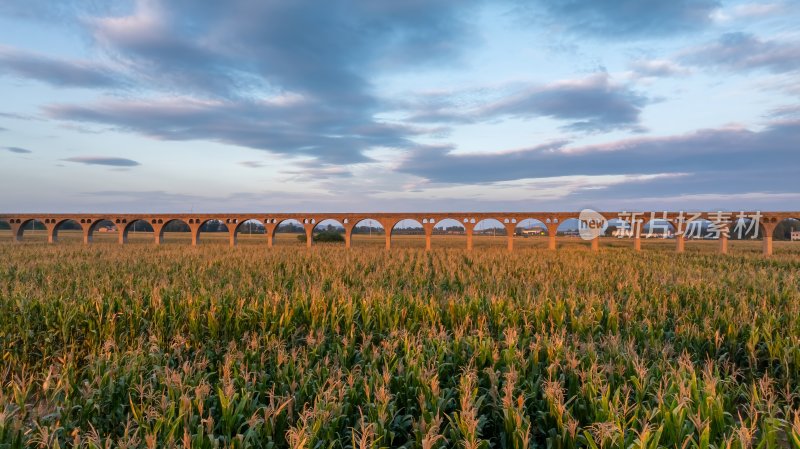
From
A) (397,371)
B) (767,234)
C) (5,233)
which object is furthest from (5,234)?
(767,234)

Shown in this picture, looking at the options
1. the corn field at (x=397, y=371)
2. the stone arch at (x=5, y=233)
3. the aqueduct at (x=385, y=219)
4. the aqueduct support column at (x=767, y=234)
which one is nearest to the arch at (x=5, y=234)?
the stone arch at (x=5, y=233)

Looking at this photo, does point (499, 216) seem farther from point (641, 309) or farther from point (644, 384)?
point (644, 384)

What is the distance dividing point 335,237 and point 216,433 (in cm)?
7642

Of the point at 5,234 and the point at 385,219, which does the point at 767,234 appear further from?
the point at 5,234

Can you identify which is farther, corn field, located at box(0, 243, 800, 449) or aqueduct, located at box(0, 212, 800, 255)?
aqueduct, located at box(0, 212, 800, 255)

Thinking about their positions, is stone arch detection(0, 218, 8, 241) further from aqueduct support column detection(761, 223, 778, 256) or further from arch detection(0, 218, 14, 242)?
aqueduct support column detection(761, 223, 778, 256)

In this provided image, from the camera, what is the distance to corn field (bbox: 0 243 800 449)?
3285 mm

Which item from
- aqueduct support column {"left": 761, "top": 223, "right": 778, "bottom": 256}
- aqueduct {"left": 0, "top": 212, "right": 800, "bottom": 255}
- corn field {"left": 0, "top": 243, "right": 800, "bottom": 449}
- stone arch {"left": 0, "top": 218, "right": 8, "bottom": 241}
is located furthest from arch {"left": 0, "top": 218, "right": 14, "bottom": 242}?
aqueduct support column {"left": 761, "top": 223, "right": 778, "bottom": 256}

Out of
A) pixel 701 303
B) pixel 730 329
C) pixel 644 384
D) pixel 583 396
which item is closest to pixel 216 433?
pixel 583 396

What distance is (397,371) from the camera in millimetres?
5027

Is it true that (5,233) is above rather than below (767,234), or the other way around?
below

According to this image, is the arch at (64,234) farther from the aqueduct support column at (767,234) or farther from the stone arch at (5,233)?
the aqueduct support column at (767,234)

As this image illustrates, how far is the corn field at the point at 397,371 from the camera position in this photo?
3.29 metres

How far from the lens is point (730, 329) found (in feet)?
21.7
